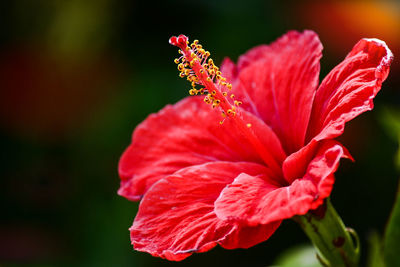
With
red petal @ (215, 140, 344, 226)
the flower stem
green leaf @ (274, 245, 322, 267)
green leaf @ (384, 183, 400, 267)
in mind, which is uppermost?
red petal @ (215, 140, 344, 226)

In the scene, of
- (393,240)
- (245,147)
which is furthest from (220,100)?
(393,240)

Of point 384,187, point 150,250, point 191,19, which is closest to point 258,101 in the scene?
point 150,250

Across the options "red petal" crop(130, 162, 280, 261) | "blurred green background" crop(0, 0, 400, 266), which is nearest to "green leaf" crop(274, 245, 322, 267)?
"red petal" crop(130, 162, 280, 261)

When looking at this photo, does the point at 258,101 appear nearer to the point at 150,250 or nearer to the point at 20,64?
the point at 150,250

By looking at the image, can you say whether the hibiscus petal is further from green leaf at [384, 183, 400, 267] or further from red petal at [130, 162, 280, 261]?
green leaf at [384, 183, 400, 267]

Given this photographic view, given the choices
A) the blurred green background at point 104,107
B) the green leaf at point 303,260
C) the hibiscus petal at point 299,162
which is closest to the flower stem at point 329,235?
the hibiscus petal at point 299,162
